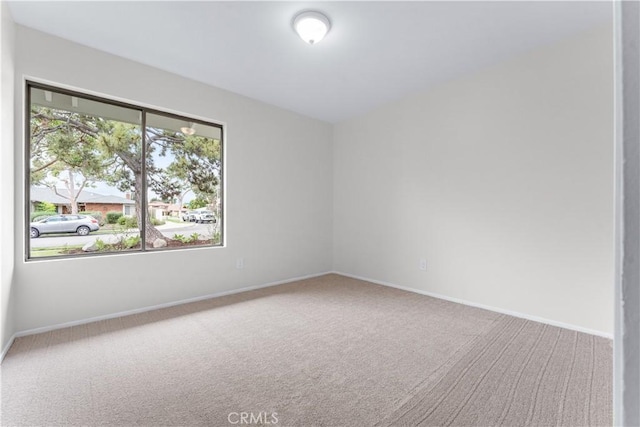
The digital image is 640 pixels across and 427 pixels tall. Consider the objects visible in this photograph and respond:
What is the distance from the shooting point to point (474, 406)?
1.50 meters

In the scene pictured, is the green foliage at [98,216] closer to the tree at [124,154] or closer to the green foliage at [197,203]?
the tree at [124,154]

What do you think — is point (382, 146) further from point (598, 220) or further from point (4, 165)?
point (4, 165)

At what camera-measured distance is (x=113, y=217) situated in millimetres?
2756

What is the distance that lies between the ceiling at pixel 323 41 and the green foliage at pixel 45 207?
4.37 feet

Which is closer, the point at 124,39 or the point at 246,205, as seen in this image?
the point at 124,39

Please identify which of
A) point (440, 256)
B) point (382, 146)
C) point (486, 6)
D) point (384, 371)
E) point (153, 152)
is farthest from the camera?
point (382, 146)

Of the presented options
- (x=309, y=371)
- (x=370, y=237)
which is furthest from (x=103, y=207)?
(x=370, y=237)

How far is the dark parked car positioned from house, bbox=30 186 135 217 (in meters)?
0.06

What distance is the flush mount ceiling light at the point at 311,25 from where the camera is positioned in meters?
2.20

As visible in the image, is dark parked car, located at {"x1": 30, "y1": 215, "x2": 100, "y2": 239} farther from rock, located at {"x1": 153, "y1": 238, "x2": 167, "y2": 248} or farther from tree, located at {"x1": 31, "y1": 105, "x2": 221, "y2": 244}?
rock, located at {"x1": 153, "y1": 238, "x2": 167, "y2": 248}

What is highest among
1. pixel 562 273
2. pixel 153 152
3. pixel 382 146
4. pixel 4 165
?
pixel 382 146

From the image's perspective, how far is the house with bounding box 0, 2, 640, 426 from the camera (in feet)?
5.32

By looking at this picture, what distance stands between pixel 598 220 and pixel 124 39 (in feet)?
13.3

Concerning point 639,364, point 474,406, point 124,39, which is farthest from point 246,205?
point 639,364
